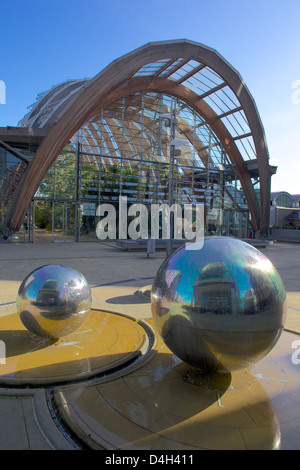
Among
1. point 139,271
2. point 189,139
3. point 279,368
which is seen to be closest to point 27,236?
point 139,271

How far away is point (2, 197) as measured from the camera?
25891mm

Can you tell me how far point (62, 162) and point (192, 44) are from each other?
14600mm

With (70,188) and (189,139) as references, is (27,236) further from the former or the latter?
(189,139)

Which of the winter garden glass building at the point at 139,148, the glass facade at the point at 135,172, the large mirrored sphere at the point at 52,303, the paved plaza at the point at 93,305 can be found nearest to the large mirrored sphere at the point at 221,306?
the paved plaza at the point at 93,305

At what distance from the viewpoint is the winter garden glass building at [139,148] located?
24797mm

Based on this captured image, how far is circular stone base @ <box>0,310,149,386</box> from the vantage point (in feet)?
14.7

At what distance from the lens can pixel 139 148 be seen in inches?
1273

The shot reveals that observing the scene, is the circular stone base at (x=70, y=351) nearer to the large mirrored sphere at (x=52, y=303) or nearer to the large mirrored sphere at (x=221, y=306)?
the large mirrored sphere at (x=52, y=303)

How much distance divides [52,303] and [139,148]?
28669mm

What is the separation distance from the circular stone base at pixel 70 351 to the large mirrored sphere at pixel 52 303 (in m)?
0.33

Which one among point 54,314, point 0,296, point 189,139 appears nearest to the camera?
point 54,314

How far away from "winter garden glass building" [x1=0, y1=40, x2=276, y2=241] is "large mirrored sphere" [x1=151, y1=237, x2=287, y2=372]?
884 inches

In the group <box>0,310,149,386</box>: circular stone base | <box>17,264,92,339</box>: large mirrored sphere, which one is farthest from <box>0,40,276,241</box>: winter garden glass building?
<box>17,264,92,339</box>: large mirrored sphere

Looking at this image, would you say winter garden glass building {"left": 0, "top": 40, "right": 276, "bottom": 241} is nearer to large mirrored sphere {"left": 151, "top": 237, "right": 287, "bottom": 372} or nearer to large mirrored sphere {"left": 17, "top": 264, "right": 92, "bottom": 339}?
large mirrored sphere {"left": 17, "top": 264, "right": 92, "bottom": 339}
